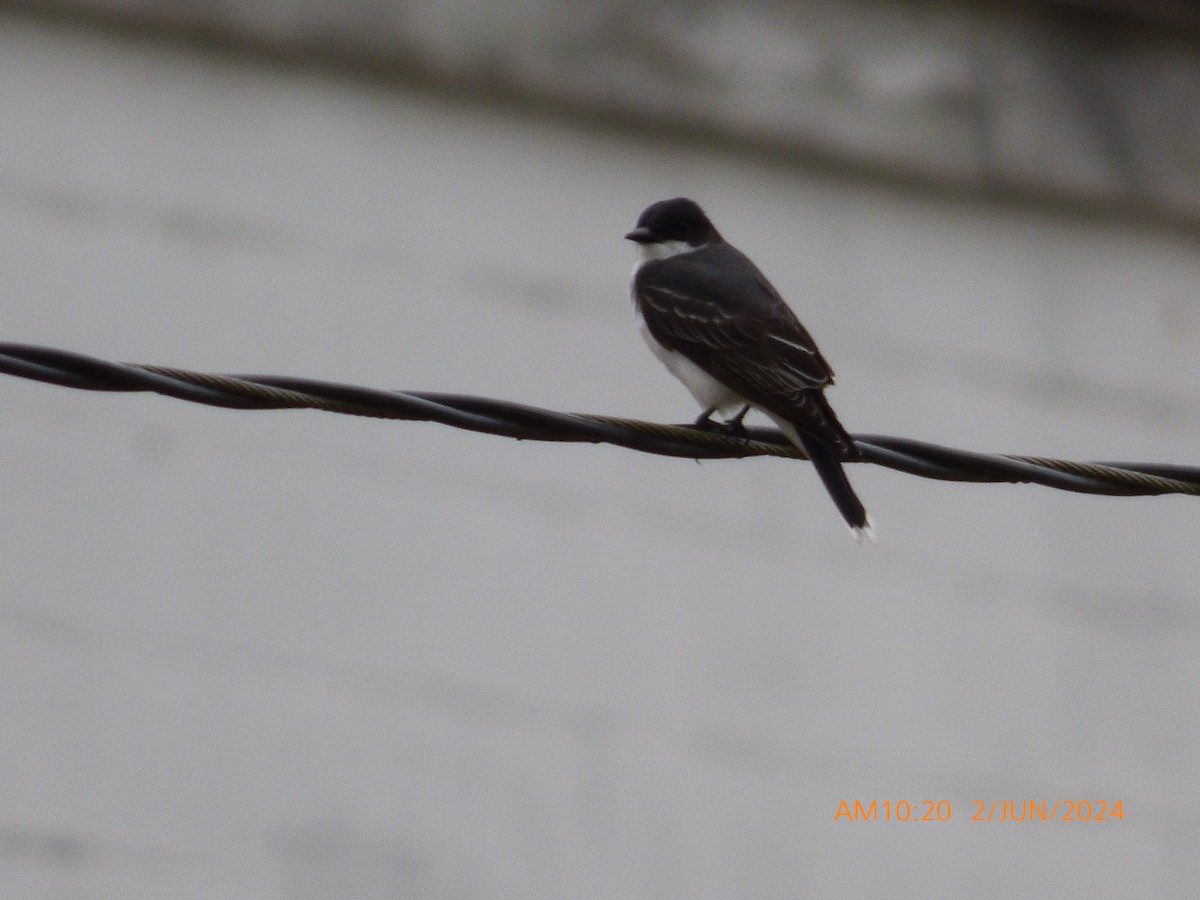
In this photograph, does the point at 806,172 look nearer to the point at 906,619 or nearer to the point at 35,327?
the point at 906,619

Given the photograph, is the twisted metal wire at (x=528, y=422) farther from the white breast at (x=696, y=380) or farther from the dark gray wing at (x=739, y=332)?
the white breast at (x=696, y=380)

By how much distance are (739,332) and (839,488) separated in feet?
2.37

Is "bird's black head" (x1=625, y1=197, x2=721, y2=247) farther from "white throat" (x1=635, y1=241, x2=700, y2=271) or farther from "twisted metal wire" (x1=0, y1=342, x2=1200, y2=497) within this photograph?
"twisted metal wire" (x1=0, y1=342, x2=1200, y2=497)

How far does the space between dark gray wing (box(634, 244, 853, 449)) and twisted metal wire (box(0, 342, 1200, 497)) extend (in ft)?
1.20

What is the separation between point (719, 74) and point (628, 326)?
1.06 metres

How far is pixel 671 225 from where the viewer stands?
645cm

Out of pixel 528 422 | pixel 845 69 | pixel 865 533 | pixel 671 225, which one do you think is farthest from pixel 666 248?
pixel 528 422

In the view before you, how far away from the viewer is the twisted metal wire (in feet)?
12.1

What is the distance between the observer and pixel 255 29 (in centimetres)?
699

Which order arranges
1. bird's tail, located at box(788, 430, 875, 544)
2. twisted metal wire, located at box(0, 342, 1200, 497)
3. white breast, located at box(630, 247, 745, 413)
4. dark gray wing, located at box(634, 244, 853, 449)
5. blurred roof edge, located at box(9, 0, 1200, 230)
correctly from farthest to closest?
blurred roof edge, located at box(9, 0, 1200, 230) → white breast, located at box(630, 247, 745, 413) → dark gray wing, located at box(634, 244, 853, 449) → bird's tail, located at box(788, 430, 875, 544) → twisted metal wire, located at box(0, 342, 1200, 497)

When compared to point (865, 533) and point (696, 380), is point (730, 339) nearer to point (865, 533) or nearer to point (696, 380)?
point (696, 380)

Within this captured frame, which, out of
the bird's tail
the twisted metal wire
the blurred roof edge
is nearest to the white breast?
the bird's tail

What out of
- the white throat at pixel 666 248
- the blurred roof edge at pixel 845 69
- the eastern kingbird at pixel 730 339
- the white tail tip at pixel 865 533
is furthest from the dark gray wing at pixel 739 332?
the blurred roof edge at pixel 845 69

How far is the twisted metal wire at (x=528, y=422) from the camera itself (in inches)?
145
